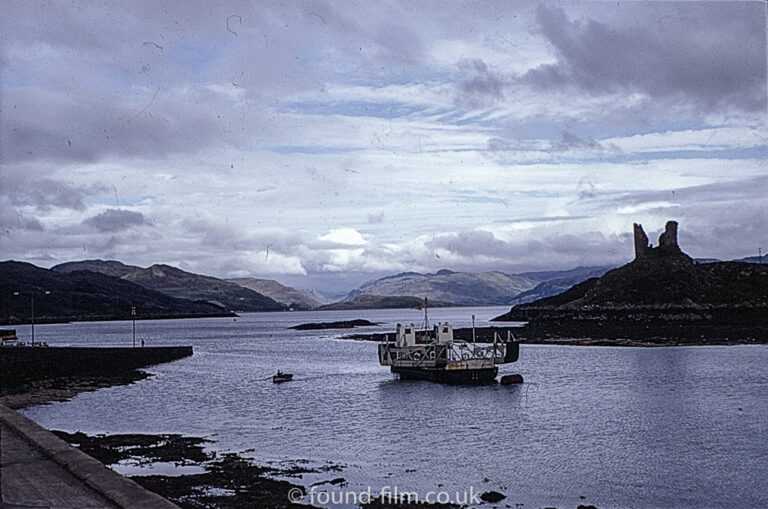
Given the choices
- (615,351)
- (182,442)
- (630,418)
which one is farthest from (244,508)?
(615,351)

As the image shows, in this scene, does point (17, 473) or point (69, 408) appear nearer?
point (17, 473)

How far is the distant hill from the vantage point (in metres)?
153

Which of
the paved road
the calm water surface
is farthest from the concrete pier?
the calm water surface

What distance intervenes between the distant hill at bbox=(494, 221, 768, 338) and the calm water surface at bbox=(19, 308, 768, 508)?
67872 millimetres

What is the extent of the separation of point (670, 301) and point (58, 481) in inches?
6761

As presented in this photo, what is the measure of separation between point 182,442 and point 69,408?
22.4 meters

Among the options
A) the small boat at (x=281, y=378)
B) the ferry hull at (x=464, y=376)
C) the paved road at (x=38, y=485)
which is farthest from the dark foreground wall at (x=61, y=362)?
the paved road at (x=38, y=485)

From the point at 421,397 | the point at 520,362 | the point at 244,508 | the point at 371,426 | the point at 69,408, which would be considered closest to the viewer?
the point at 244,508

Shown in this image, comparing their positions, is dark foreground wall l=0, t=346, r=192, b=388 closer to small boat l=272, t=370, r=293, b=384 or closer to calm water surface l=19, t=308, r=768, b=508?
calm water surface l=19, t=308, r=768, b=508

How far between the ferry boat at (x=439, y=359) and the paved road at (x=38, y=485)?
58264 mm

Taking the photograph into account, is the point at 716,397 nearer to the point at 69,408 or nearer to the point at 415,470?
the point at 415,470

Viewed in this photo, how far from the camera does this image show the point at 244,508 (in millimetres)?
24688

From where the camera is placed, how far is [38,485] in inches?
654

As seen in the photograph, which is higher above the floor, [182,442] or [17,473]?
[17,473]
